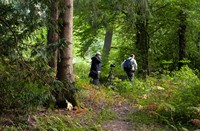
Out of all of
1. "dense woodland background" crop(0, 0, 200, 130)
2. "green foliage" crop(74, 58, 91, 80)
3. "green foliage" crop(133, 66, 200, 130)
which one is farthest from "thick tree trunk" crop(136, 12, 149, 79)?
"green foliage" crop(133, 66, 200, 130)

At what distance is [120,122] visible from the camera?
704cm

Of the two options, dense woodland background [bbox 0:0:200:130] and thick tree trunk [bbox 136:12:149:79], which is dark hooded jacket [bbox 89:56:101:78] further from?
thick tree trunk [bbox 136:12:149:79]

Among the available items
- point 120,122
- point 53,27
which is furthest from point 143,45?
point 53,27

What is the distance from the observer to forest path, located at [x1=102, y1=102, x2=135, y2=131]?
6.53 m

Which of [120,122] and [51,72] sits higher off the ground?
[51,72]

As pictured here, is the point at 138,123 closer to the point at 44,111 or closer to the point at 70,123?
the point at 70,123

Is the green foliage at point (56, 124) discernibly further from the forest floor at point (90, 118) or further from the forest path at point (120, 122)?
the forest path at point (120, 122)

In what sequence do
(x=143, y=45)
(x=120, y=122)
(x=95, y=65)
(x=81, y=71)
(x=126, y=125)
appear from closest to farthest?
(x=126, y=125) → (x=120, y=122) → (x=95, y=65) → (x=143, y=45) → (x=81, y=71)

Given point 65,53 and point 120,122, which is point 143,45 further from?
point 120,122

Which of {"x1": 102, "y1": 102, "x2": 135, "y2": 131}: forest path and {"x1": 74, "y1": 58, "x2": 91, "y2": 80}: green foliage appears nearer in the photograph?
{"x1": 102, "y1": 102, "x2": 135, "y2": 131}: forest path

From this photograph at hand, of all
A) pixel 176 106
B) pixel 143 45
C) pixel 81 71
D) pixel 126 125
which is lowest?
pixel 126 125

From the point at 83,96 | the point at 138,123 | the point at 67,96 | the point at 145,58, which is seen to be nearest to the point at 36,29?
the point at 67,96

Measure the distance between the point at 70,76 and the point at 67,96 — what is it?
0.52 meters

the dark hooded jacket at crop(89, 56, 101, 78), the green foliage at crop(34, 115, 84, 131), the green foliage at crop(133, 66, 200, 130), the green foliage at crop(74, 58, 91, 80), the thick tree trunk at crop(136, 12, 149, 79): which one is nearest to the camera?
the green foliage at crop(34, 115, 84, 131)
